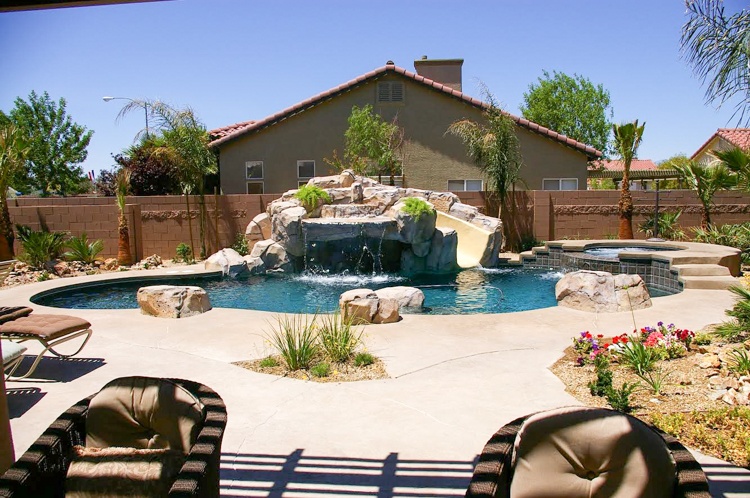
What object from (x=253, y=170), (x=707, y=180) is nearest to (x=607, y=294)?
(x=707, y=180)

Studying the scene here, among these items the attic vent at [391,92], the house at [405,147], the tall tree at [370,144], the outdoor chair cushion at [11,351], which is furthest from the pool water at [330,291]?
the attic vent at [391,92]

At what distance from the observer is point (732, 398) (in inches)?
205

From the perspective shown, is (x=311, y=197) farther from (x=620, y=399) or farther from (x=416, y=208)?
(x=620, y=399)

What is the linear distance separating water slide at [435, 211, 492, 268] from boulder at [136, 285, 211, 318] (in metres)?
9.80

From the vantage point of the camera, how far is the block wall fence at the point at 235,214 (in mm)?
18891

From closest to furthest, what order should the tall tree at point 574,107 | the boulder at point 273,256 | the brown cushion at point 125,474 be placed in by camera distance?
the brown cushion at point 125,474
the boulder at point 273,256
the tall tree at point 574,107

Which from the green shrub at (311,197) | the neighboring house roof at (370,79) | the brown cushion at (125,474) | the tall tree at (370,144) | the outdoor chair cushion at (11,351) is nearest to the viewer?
the brown cushion at (125,474)

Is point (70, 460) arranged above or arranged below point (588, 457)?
below

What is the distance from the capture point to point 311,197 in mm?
16875

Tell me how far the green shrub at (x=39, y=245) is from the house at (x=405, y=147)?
7.17 metres

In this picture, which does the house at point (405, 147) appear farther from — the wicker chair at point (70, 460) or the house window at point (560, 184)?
the wicker chair at point (70, 460)

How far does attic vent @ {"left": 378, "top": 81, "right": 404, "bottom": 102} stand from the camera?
23188mm

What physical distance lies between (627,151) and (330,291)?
11327 mm

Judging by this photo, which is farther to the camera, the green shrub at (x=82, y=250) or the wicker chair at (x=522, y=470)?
the green shrub at (x=82, y=250)
